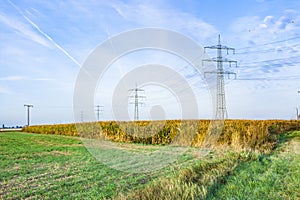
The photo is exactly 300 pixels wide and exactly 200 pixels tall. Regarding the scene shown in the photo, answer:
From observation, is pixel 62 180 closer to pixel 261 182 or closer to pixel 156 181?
pixel 156 181

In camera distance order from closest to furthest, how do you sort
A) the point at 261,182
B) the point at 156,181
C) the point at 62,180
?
the point at 156,181
the point at 261,182
the point at 62,180

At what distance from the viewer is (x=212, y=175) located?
5.61m

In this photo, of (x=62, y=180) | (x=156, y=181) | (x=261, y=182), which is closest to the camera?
(x=156, y=181)

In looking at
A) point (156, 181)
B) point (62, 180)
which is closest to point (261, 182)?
point (156, 181)

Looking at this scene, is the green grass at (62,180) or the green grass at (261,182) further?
the green grass at (62,180)

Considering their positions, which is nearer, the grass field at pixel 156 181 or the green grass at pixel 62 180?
the grass field at pixel 156 181

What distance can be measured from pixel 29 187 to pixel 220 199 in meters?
3.37

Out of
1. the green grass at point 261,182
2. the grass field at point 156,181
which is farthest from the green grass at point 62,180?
the green grass at point 261,182

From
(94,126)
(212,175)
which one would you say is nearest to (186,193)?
(212,175)

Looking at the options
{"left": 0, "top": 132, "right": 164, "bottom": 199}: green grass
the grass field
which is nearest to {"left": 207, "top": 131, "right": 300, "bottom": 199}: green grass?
the grass field

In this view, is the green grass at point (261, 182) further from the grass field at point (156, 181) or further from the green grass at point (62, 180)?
the green grass at point (62, 180)

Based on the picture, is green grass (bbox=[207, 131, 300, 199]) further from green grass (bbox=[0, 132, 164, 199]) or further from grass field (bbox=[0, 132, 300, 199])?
green grass (bbox=[0, 132, 164, 199])

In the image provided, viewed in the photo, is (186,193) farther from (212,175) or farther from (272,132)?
(272,132)

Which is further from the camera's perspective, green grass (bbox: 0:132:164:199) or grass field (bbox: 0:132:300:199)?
green grass (bbox: 0:132:164:199)
